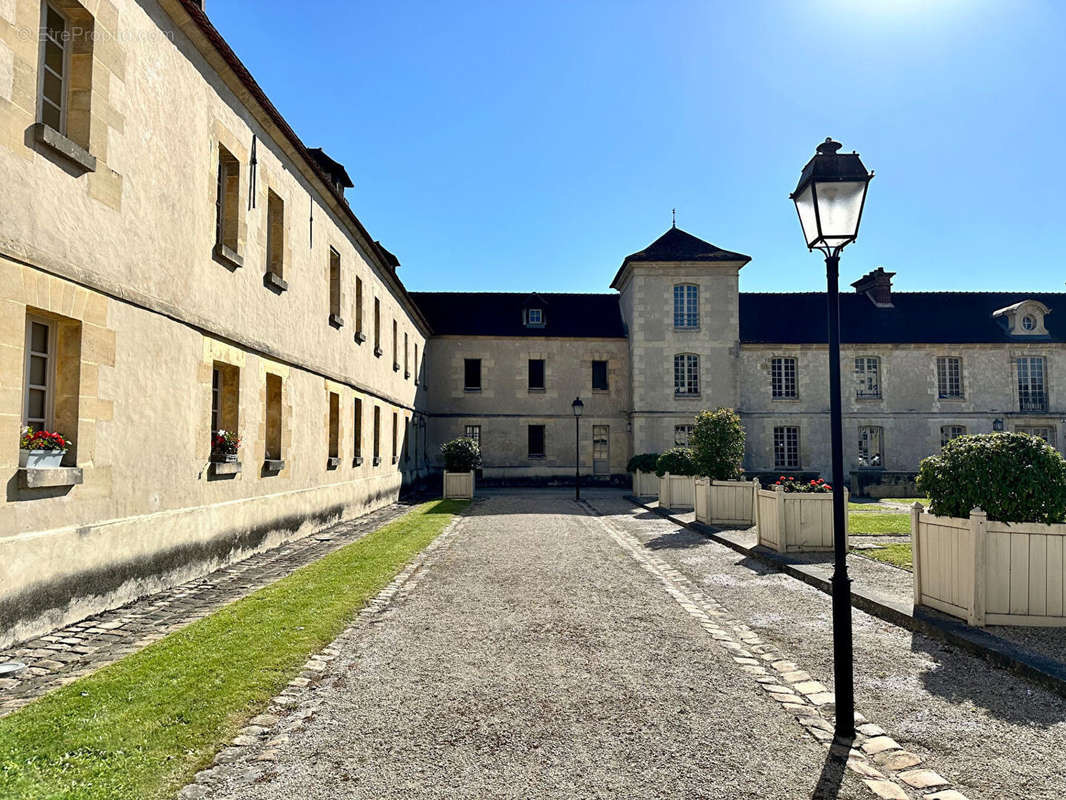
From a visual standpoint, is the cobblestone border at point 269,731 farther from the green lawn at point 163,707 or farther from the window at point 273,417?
the window at point 273,417

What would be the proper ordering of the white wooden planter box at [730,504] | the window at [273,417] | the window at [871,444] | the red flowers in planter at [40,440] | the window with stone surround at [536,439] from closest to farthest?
the red flowers in planter at [40,440]
the window at [273,417]
the white wooden planter box at [730,504]
the window at [871,444]
the window with stone surround at [536,439]

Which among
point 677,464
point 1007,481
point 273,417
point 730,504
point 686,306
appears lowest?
point 730,504

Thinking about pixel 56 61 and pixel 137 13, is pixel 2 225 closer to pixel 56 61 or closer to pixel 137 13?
pixel 56 61

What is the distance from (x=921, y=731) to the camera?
3.85m

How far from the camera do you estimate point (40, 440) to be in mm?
5855

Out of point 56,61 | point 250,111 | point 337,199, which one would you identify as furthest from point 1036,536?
point 337,199

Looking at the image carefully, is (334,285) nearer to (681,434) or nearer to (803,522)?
(803,522)

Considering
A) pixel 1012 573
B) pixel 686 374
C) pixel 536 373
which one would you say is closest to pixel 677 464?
pixel 686 374

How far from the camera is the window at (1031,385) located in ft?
97.9

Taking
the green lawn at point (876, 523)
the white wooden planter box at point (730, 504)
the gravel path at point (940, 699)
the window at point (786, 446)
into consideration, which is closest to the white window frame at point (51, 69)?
the gravel path at point (940, 699)

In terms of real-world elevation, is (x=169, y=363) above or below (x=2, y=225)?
below

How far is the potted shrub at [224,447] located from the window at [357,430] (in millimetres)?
7116

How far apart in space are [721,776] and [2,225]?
628cm

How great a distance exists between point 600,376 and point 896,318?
13.9 m
